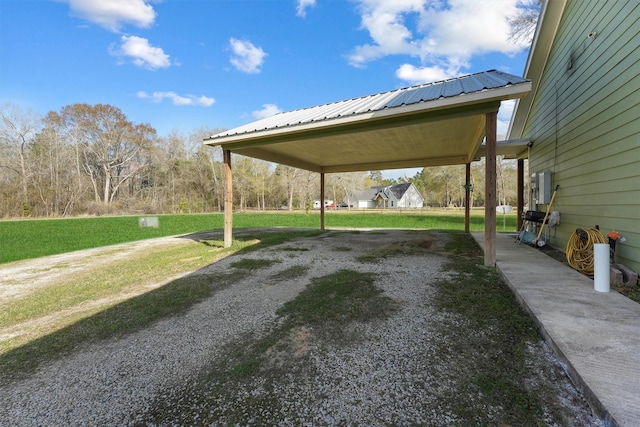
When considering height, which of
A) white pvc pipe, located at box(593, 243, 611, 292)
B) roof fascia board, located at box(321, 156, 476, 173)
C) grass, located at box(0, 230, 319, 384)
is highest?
roof fascia board, located at box(321, 156, 476, 173)

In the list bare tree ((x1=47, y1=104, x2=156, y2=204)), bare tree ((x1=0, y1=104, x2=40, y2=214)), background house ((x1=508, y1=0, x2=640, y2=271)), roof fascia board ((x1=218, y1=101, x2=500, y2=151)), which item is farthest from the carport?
bare tree ((x1=47, y1=104, x2=156, y2=204))

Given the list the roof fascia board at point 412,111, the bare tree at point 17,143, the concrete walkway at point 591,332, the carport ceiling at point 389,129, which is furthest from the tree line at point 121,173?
the concrete walkway at point 591,332

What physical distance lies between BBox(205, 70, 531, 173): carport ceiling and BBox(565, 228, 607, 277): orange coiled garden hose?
2068 mm

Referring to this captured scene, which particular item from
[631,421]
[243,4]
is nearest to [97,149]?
[243,4]

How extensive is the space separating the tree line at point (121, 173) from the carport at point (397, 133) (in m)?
15.1

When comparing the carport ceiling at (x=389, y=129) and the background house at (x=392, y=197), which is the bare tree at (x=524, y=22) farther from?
the background house at (x=392, y=197)

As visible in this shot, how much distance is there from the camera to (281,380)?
1.74 metres

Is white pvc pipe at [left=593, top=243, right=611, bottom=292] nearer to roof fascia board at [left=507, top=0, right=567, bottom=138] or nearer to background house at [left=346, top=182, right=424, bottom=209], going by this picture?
roof fascia board at [left=507, top=0, right=567, bottom=138]

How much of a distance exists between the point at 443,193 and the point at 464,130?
3923 cm

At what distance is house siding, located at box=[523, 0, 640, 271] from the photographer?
132 inches

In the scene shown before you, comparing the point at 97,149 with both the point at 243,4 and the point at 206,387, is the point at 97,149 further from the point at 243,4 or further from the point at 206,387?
the point at 206,387

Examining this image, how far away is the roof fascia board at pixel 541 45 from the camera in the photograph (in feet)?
18.1

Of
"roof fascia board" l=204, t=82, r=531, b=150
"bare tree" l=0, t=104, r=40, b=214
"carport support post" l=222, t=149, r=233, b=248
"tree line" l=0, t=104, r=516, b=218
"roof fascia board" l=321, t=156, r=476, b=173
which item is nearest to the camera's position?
"roof fascia board" l=204, t=82, r=531, b=150

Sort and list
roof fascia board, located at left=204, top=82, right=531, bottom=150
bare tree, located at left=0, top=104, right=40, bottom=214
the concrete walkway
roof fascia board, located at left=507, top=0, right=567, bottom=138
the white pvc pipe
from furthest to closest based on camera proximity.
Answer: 1. bare tree, located at left=0, top=104, right=40, bottom=214
2. roof fascia board, located at left=507, top=0, right=567, bottom=138
3. roof fascia board, located at left=204, top=82, right=531, bottom=150
4. the white pvc pipe
5. the concrete walkway
